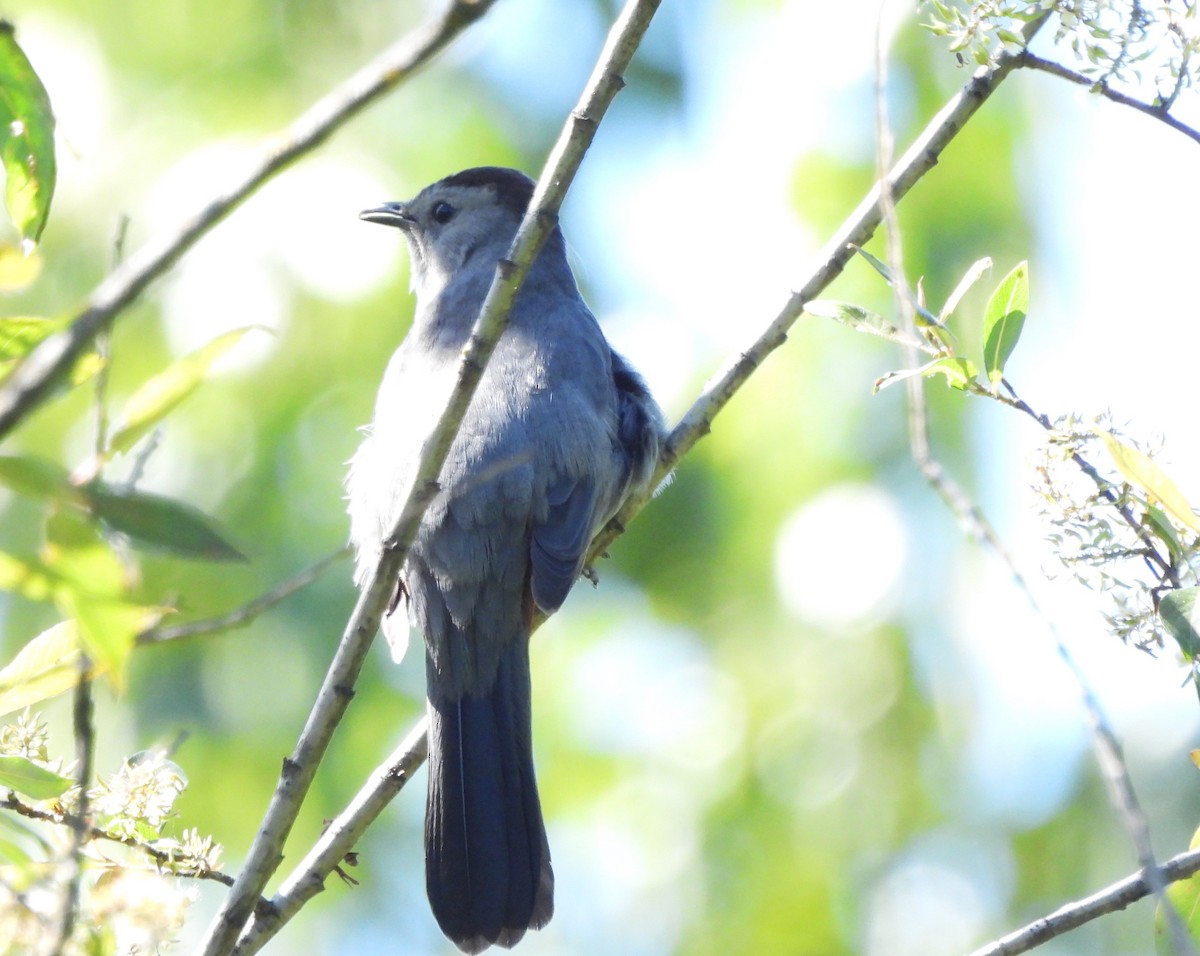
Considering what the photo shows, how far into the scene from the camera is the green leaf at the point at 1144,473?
75.2 inches

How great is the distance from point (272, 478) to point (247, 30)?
2.37 meters

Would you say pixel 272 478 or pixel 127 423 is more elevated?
pixel 272 478

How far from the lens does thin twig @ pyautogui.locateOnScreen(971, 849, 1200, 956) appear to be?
191 centimetres

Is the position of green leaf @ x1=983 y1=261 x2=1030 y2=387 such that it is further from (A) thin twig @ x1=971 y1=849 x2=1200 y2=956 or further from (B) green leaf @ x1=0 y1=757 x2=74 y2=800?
(B) green leaf @ x1=0 y1=757 x2=74 y2=800

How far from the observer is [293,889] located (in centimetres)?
213

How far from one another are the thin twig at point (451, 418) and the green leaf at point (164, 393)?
0.48 m

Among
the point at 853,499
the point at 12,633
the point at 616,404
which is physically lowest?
the point at 616,404

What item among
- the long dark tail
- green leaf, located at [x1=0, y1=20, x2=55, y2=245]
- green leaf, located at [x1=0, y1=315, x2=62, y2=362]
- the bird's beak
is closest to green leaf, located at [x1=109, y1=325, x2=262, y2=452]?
green leaf, located at [x1=0, y1=315, x2=62, y2=362]

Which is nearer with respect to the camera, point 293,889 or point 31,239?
point 31,239

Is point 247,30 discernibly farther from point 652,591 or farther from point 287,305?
point 652,591

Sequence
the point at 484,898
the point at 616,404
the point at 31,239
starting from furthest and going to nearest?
the point at 616,404 < the point at 484,898 < the point at 31,239

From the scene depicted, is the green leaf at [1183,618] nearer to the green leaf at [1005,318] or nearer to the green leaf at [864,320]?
the green leaf at [1005,318]

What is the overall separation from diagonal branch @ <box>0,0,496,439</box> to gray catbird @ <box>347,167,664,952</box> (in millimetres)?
1807

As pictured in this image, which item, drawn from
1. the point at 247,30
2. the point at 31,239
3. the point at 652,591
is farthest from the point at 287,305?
the point at 31,239
